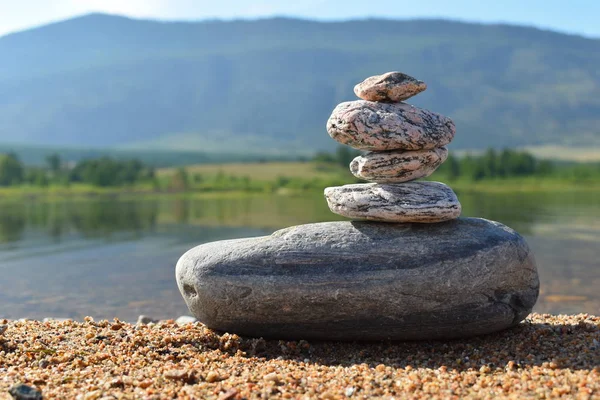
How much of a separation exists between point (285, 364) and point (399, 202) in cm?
356

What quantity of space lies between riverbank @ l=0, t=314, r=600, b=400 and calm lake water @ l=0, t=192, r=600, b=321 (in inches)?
257

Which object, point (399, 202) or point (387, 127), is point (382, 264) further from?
point (387, 127)

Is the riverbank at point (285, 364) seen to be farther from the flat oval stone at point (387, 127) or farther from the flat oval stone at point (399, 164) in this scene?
the flat oval stone at point (387, 127)

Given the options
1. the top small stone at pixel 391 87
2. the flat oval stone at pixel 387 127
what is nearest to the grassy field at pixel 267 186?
the top small stone at pixel 391 87

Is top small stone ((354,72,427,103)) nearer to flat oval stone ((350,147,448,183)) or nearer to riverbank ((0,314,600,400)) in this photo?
flat oval stone ((350,147,448,183))

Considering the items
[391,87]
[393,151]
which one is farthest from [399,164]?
[391,87]

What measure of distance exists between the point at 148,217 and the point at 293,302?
48861mm

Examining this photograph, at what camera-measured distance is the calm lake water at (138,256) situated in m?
20.9

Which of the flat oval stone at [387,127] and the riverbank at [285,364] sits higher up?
the flat oval stone at [387,127]

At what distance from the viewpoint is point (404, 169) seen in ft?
43.0

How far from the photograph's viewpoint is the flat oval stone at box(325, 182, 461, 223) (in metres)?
12.5

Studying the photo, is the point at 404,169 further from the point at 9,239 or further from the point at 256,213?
the point at 256,213

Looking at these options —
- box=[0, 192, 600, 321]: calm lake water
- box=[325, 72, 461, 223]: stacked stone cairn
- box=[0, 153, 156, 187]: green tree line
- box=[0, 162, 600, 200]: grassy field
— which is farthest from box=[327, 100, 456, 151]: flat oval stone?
box=[0, 153, 156, 187]: green tree line

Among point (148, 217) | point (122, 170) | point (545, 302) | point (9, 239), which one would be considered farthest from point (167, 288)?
point (122, 170)
